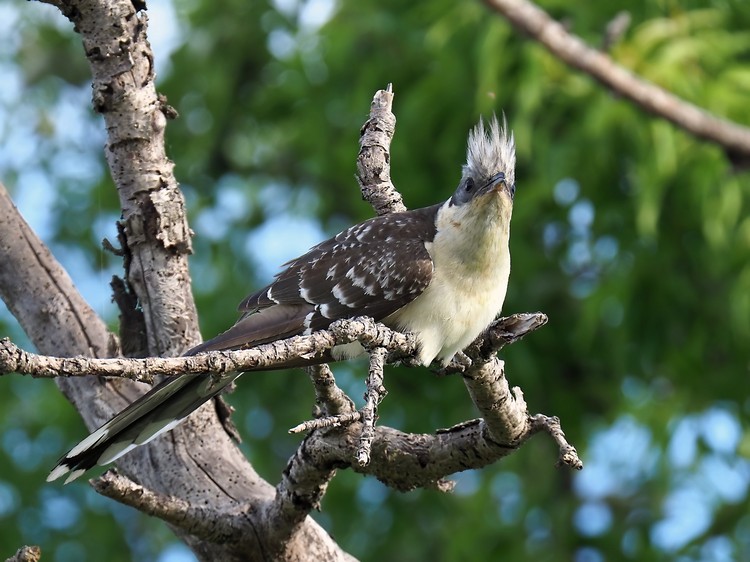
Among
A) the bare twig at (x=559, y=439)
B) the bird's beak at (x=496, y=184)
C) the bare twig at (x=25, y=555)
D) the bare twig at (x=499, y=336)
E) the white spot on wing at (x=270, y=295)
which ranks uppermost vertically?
the bird's beak at (x=496, y=184)

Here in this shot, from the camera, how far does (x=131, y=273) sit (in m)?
3.88

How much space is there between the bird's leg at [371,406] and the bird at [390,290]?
46 centimetres

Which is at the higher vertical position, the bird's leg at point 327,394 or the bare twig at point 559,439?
the bird's leg at point 327,394

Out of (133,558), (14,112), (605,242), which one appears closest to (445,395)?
(605,242)

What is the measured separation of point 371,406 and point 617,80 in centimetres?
154

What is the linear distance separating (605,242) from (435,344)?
12.2 ft

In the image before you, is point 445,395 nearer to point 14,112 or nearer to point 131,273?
point 131,273

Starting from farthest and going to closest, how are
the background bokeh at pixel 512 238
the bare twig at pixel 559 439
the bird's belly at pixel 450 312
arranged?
1. the background bokeh at pixel 512 238
2. the bird's belly at pixel 450 312
3. the bare twig at pixel 559 439

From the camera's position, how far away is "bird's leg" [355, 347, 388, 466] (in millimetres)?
2533

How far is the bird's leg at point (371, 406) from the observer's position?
2.53 meters

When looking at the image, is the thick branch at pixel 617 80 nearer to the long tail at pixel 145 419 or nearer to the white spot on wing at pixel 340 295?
the white spot on wing at pixel 340 295

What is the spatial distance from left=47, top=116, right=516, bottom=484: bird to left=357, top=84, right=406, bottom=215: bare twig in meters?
0.24

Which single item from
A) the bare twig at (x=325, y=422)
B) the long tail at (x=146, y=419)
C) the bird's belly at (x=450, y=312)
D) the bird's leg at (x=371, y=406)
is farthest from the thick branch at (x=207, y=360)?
the long tail at (x=146, y=419)

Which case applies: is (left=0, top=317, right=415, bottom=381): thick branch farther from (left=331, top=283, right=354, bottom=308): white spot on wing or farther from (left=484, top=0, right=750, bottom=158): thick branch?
(left=484, top=0, right=750, bottom=158): thick branch
